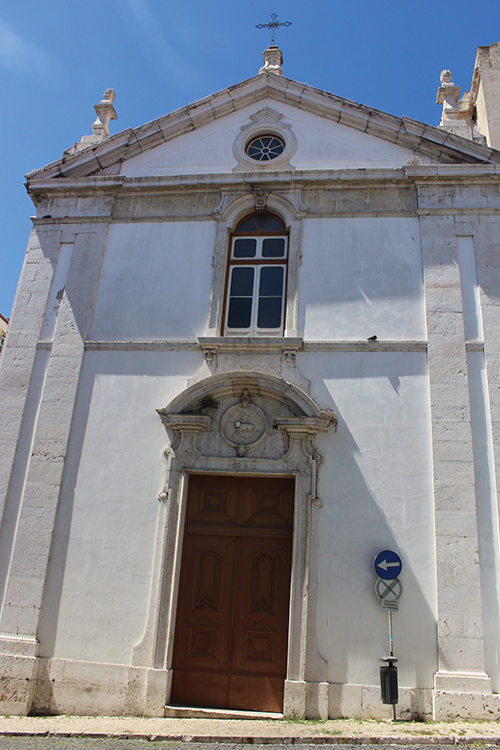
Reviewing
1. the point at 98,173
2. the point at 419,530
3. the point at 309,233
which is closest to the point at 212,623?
the point at 419,530

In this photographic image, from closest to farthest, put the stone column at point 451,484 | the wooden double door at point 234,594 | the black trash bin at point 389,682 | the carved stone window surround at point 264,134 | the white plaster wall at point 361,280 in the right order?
the black trash bin at point 389,682
the stone column at point 451,484
the wooden double door at point 234,594
the white plaster wall at point 361,280
the carved stone window surround at point 264,134

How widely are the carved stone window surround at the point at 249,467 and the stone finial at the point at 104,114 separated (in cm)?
543

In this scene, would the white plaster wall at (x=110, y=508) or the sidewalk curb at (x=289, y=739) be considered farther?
the white plaster wall at (x=110, y=508)

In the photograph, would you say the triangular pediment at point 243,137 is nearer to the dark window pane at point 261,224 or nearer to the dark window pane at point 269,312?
the dark window pane at point 261,224

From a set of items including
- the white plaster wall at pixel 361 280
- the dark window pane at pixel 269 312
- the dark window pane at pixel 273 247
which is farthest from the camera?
the dark window pane at pixel 273 247

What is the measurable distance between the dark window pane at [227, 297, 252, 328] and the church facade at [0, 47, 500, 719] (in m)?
0.03

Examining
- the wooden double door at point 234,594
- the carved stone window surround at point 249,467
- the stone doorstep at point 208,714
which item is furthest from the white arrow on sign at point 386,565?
the stone doorstep at point 208,714

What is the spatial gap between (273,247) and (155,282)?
73.5 inches

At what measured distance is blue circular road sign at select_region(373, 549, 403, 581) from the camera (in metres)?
7.02

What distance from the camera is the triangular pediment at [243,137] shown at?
938 centimetres

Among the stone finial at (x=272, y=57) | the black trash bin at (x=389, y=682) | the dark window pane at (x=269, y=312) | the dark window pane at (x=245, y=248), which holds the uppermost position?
the stone finial at (x=272, y=57)

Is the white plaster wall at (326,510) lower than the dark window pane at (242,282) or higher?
lower

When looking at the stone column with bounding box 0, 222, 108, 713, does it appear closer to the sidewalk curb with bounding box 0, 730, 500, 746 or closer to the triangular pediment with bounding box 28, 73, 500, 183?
the triangular pediment with bounding box 28, 73, 500, 183

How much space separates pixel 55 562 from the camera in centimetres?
779
